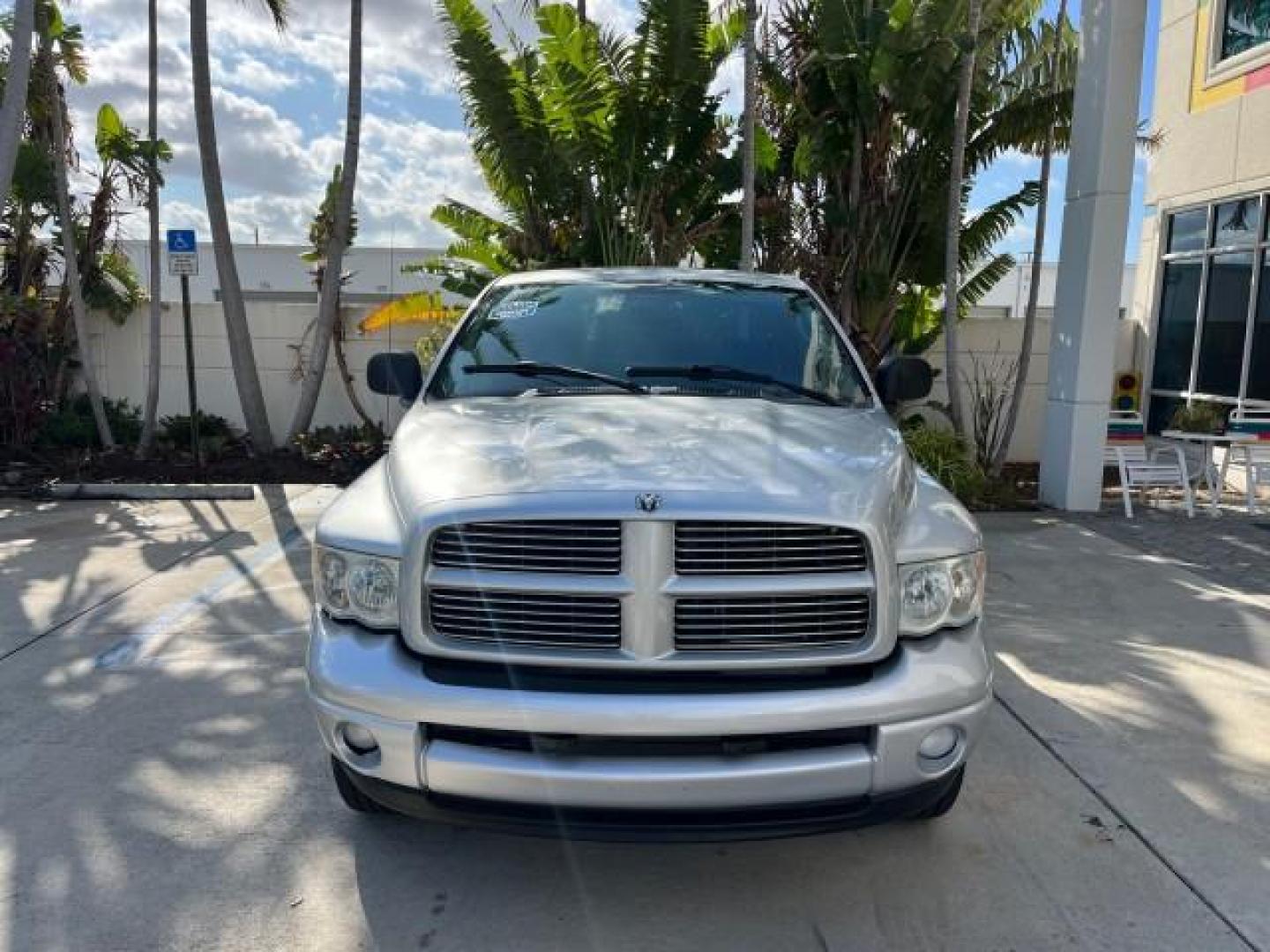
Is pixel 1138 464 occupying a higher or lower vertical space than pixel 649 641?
lower

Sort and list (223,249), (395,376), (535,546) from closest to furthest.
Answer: (535,546)
(395,376)
(223,249)

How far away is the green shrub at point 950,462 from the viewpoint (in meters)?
9.49

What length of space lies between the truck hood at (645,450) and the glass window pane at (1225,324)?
10.5 m

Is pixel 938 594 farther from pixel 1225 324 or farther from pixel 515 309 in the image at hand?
pixel 1225 324

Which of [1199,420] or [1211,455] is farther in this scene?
[1199,420]

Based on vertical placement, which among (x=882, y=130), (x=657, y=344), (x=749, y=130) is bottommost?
(x=657, y=344)

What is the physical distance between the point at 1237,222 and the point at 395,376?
11.7m

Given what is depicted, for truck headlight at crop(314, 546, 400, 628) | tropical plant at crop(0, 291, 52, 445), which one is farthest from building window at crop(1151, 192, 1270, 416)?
tropical plant at crop(0, 291, 52, 445)

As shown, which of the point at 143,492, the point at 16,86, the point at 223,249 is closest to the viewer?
the point at 16,86

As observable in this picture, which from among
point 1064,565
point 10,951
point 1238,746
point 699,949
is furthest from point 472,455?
point 1064,565

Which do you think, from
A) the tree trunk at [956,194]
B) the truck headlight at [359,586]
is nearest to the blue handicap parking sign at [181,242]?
the tree trunk at [956,194]

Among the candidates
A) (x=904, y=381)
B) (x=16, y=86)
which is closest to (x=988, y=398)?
(x=904, y=381)

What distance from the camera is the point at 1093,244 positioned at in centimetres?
888

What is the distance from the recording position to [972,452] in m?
10.6
